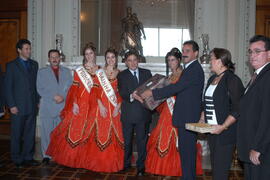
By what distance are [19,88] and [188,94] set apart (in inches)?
78.6

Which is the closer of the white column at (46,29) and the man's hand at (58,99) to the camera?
the man's hand at (58,99)

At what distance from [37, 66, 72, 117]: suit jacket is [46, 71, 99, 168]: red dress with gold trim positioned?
15 cm

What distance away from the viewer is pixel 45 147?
11.9 feet

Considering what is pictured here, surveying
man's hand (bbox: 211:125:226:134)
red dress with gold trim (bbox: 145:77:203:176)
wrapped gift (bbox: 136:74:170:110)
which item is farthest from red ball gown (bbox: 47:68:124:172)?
man's hand (bbox: 211:125:226:134)

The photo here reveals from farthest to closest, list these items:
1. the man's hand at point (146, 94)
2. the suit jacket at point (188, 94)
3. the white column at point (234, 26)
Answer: the white column at point (234, 26) < the man's hand at point (146, 94) < the suit jacket at point (188, 94)

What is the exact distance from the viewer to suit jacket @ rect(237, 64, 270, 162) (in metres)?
1.64

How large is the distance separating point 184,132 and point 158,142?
0.79 m

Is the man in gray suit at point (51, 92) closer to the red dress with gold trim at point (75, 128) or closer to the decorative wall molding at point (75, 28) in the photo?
the red dress with gold trim at point (75, 128)

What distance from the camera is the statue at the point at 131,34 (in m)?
4.81

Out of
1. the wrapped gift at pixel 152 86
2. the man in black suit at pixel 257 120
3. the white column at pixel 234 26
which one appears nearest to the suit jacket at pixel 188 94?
the wrapped gift at pixel 152 86

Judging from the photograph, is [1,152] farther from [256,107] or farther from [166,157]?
[256,107]

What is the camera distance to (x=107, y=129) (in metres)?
3.28

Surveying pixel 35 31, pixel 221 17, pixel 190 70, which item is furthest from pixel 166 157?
pixel 35 31

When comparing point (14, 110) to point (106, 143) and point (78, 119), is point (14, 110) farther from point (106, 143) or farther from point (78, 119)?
point (106, 143)
